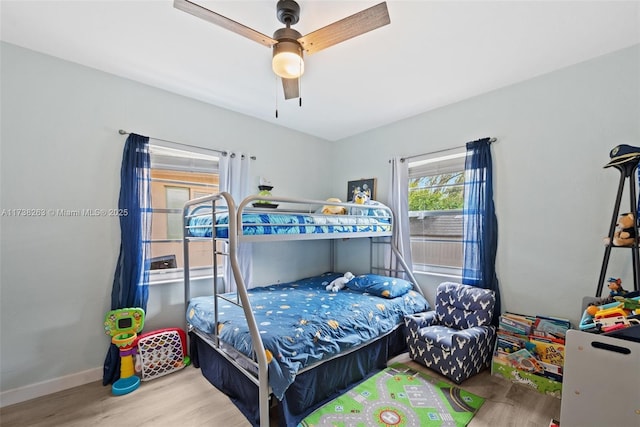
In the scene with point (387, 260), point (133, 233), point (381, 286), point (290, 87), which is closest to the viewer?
point (290, 87)

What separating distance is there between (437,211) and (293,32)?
95.1 inches

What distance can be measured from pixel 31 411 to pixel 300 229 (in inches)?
93.1

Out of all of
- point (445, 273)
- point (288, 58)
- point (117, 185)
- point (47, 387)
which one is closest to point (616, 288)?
point (445, 273)

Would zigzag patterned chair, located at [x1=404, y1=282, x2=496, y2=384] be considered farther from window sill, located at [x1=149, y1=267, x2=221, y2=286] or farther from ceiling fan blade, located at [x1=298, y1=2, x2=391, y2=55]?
ceiling fan blade, located at [x1=298, y1=2, x2=391, y2=55]

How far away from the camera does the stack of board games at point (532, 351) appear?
2043 millimetres

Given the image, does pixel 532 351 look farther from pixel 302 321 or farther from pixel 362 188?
pixel 362 188

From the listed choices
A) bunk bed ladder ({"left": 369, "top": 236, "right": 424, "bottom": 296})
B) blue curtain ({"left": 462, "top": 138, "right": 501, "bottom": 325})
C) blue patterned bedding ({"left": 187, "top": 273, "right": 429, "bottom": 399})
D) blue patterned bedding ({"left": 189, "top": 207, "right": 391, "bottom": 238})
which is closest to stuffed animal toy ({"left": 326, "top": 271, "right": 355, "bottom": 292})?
blue patterned bedding ({"left": 187, "top": 273, "right": 429, "bottom": 399})

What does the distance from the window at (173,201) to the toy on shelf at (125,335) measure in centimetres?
42

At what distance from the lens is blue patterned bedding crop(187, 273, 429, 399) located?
1.70m

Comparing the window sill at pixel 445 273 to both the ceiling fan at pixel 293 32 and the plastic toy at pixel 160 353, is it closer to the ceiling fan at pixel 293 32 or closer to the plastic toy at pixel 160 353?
the ceiling fan at pixel 293 32

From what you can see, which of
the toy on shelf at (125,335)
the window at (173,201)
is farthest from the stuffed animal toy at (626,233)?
the toy on shelf at (125,335)

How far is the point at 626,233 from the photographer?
1.72 m

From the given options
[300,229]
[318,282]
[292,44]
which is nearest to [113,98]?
[292,44]

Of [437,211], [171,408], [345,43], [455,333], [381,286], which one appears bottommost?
[171,408]
